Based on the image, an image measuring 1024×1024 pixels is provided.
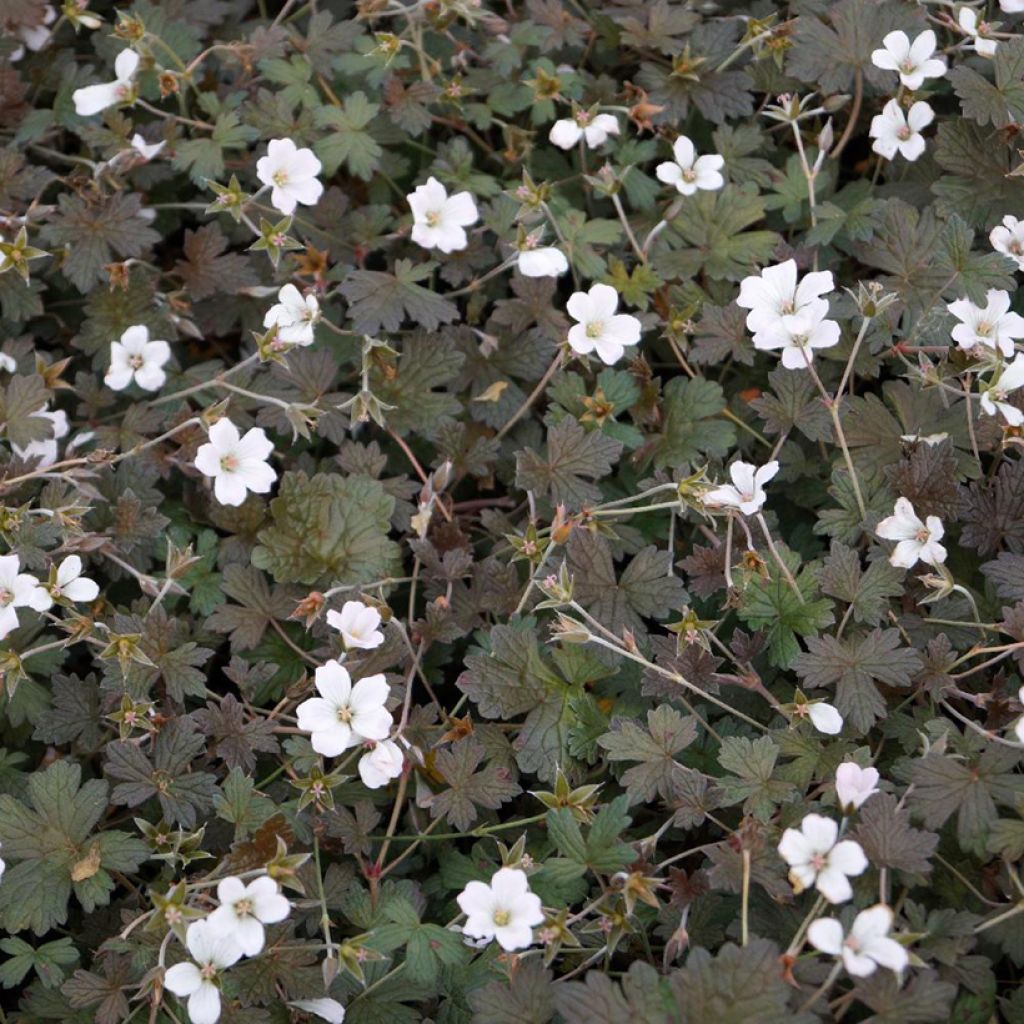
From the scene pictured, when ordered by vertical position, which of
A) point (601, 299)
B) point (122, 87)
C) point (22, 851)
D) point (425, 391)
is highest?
point (122, 87)

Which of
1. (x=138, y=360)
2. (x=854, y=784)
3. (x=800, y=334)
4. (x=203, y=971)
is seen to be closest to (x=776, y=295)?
(x=800, y=334)

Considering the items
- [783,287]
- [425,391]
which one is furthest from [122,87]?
[783,287]

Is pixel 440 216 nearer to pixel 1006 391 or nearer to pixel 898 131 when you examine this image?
pixel 898 131

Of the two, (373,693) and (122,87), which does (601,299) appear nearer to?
(373,693)

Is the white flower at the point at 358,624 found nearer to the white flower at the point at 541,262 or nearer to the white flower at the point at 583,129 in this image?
the white flower at the point at 541,262

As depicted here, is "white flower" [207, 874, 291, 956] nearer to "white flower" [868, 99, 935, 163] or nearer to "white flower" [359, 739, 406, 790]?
"white flower" [359, 739, 406, 790]

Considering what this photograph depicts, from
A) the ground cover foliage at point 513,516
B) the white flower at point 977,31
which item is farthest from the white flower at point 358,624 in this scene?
the white flower at point 977,31

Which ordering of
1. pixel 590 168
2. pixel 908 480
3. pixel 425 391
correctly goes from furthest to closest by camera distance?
1. pixel 590 168
2. pixel 425 391
3. pixel 908 480
